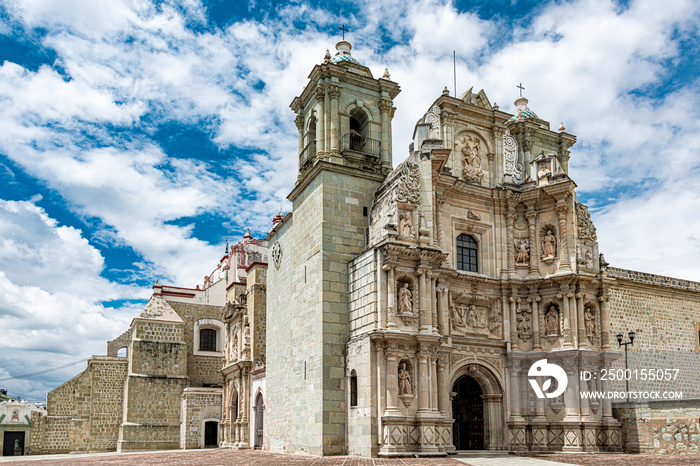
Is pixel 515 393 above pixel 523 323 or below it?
below

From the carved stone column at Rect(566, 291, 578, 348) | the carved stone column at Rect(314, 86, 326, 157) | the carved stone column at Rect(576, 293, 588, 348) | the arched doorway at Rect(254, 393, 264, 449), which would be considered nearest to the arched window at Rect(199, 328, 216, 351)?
the arched doorway at Rect(254, 393, 264, 449)

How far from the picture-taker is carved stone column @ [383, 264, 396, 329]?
19.4 metres

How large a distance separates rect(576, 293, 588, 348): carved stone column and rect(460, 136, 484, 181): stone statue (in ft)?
18.6

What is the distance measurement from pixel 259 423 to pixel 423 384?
35.3 feet

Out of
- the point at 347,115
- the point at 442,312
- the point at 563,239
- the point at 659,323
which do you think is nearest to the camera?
the point at 442,312

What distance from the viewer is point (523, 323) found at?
23.3 m

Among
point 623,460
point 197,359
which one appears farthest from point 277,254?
point 623,460

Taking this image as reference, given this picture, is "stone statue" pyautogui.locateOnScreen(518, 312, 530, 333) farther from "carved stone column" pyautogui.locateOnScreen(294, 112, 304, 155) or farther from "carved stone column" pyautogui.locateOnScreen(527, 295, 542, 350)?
"carved stone column" pyautogui.locateOnScreen(294, 112, 304, 155)

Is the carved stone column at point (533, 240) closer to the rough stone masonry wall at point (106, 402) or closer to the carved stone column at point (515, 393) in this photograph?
the carved stone column at point (515, 393)

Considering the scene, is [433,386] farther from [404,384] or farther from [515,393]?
[515,393]

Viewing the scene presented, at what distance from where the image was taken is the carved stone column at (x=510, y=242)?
23766 millimetres

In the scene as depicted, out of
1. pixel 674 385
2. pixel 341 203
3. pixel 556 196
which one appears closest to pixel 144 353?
pixel 341 203

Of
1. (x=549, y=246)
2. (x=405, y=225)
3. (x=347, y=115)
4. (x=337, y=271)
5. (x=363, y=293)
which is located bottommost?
(x=363, y=293)

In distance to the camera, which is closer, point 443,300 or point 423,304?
point 423,304
